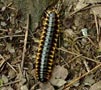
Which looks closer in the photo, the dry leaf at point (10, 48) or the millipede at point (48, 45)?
the millipede at point (48, 45)

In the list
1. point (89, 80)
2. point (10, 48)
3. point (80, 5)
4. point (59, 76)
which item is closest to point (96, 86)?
point (89, 80)

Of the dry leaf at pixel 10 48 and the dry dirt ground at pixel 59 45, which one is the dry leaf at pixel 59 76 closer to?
the dry dirt ground at pixel 59 45

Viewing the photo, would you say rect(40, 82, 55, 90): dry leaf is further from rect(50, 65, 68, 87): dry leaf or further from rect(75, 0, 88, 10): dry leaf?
rect(75, 0, 88, 10): dry leaf

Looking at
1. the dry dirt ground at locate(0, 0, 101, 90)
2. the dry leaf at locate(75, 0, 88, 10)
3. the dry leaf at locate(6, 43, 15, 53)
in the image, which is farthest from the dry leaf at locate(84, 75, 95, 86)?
the dry leaf at locate(6, 43, 15, 53)

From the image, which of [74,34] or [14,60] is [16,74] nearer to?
[14,60]

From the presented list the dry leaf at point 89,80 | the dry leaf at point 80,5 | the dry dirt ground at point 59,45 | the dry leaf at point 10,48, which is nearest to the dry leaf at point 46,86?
the dry dirt ground at point 59,45

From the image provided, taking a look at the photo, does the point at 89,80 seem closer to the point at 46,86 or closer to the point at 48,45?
the point at 46,86

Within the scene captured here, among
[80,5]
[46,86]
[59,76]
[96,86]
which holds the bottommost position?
[96,86]
